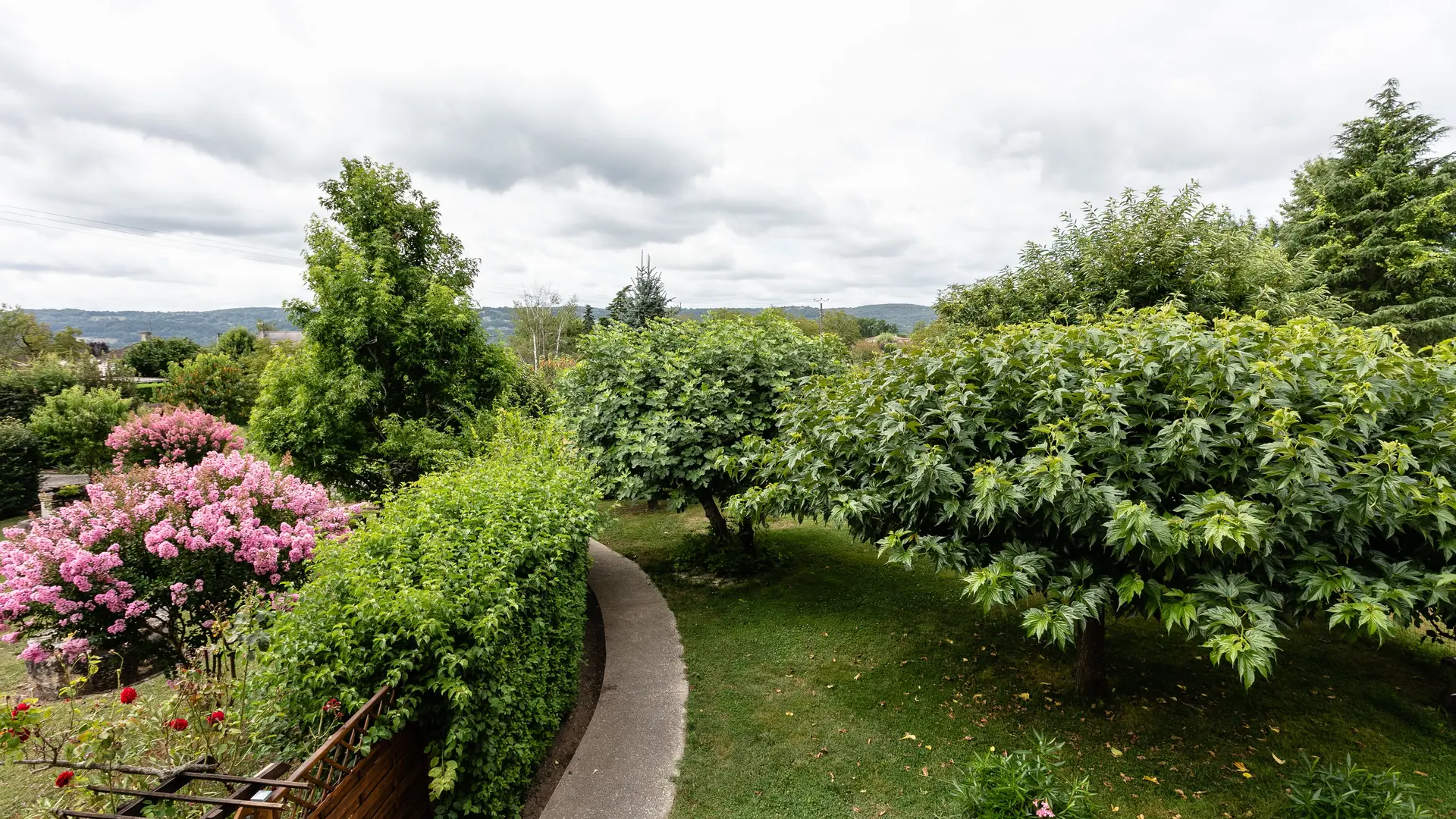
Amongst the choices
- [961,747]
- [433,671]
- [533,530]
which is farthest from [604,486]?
[961,747]

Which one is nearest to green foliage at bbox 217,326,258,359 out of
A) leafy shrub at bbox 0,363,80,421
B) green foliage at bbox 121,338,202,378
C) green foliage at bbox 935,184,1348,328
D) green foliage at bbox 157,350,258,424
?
green foliage at bbox 121,338,202,378

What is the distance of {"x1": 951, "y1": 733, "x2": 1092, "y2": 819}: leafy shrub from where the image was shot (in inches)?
138

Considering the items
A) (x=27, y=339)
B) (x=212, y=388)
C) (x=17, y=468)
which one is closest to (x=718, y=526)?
(x=17, y=468)

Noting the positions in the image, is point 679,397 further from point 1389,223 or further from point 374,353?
point 1389,223

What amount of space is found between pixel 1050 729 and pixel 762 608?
3770 millimetres

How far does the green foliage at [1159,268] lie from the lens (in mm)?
9375

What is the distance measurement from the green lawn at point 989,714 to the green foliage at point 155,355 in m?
49.2

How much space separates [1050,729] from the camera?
4949 mm

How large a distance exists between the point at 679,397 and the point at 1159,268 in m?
8.68

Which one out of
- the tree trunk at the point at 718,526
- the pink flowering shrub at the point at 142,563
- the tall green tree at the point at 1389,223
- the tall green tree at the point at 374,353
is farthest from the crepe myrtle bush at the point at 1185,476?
the tall green tree at the point at 1389,223

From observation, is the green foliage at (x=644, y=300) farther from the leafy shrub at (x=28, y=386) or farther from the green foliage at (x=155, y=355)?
the green foliage at (x=155, y=355)

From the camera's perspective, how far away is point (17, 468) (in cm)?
1480

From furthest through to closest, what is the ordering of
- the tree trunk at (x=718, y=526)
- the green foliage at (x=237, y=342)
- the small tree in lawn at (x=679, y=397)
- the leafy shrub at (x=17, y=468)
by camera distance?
the green foliage at (x=237, y=342) < the leafy shrub at (x=17, y=468) < the tree trunk at (x=718, y=526) < the small tree in lawn at (x=679, y=397)

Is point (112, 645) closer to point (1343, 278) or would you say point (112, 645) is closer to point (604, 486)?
point (604, 486)
